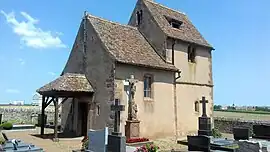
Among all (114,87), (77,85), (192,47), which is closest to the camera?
(114,87)

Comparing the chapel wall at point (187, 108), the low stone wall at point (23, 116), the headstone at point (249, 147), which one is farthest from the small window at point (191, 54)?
the low stone wall at point (23, 116)

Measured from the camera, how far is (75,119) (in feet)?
66.6

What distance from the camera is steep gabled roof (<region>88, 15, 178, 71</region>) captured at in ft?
59.2

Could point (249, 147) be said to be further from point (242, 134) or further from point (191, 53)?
point (191, 53)

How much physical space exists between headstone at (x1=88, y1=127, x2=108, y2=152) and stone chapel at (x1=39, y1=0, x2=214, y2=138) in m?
4.49

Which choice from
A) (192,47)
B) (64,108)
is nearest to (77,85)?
(64,108)

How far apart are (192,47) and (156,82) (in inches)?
245

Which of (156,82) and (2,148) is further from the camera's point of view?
(156,82)

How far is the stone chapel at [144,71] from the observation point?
17641mm

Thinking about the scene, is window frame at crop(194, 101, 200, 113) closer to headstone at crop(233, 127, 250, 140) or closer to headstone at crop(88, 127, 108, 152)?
headstone at crop(233, 127, 250, 140)

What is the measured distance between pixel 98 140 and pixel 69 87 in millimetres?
6457

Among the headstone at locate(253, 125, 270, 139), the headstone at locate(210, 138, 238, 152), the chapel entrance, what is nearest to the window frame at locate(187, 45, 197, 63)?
the headstone at locate(253, 125, 270, 139)

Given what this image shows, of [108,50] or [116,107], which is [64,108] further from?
[116,107]

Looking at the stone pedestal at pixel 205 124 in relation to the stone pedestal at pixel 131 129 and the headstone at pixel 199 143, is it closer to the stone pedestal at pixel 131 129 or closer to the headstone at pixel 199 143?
the stone pedestal at pixel 131 129
